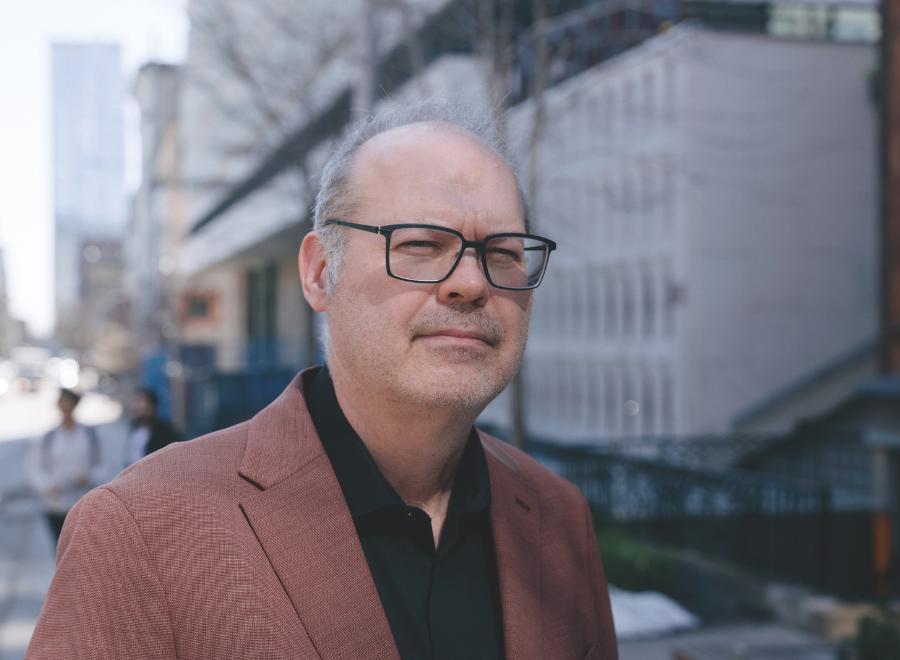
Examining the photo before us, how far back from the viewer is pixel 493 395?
1.98 m

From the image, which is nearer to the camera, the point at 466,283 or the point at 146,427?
the point at 466,283

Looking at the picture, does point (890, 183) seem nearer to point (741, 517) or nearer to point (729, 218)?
point (729, 218)

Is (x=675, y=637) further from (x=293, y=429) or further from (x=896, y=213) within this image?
(x=896, y=213)

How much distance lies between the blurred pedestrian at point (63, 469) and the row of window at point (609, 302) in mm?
15640

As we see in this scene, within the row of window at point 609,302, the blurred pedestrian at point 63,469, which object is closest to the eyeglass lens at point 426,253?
the blurred pedestrian at point 63,469

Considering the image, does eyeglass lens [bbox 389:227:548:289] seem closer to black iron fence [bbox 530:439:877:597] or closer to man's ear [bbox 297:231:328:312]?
man's ear [bbox 297:231:328:312]

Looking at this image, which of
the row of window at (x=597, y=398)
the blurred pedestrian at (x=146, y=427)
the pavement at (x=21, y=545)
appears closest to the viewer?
the blurred pedestrian at (x=146, y=427)

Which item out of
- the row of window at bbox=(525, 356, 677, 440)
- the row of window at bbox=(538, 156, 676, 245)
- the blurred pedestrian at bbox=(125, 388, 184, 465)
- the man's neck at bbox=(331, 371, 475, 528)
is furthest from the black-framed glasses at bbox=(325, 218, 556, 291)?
the row of window at bbox=(525, 356, 677, 440)

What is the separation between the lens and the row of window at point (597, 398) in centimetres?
2336

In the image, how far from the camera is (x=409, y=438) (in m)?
2.02

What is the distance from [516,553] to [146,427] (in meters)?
7.29

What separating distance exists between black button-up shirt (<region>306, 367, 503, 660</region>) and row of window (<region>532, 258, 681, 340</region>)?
20.6 m

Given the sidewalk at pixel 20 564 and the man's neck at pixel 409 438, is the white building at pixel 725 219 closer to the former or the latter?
the sidewalk at pixel 20 564

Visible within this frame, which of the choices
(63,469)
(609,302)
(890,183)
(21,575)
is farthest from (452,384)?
(609,302)
